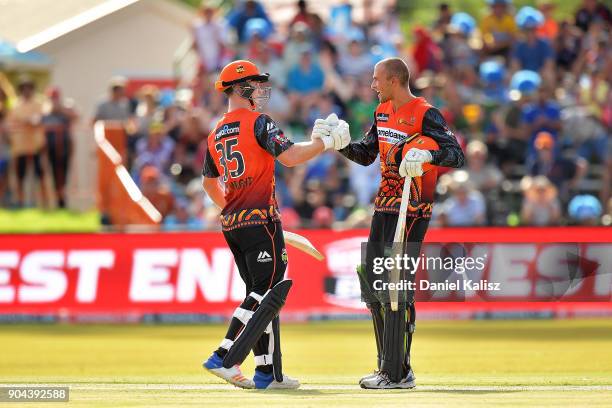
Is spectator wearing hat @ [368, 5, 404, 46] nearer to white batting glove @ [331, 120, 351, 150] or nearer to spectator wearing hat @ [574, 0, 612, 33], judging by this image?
spectator wearing hat @ [574, 0, 612, 33]

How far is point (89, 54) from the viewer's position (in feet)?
113

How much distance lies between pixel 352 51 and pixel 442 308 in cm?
631

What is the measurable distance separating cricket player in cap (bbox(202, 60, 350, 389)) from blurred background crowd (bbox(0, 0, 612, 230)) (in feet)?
28.0

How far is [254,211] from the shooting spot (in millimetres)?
10133

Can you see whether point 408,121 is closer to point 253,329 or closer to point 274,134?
point 274,134

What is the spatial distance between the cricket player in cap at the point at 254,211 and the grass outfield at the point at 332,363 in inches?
12.8

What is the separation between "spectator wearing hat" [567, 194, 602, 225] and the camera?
18.5 m

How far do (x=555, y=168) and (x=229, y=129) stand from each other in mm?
11000

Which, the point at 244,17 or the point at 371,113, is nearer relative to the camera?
the point at 371,113

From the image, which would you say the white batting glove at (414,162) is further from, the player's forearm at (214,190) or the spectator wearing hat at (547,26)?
the spectator wearing hat at (547,26)

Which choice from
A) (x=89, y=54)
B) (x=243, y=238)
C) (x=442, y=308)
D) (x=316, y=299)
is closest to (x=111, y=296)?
(x=316, y=299)

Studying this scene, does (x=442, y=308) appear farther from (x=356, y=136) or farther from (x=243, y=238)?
(x=243, y=238)

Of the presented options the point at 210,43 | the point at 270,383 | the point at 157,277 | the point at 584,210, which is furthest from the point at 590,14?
the point at 270,383

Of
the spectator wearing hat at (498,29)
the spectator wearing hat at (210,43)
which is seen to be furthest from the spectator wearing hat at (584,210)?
the spectator wearing hat at (210,43)
